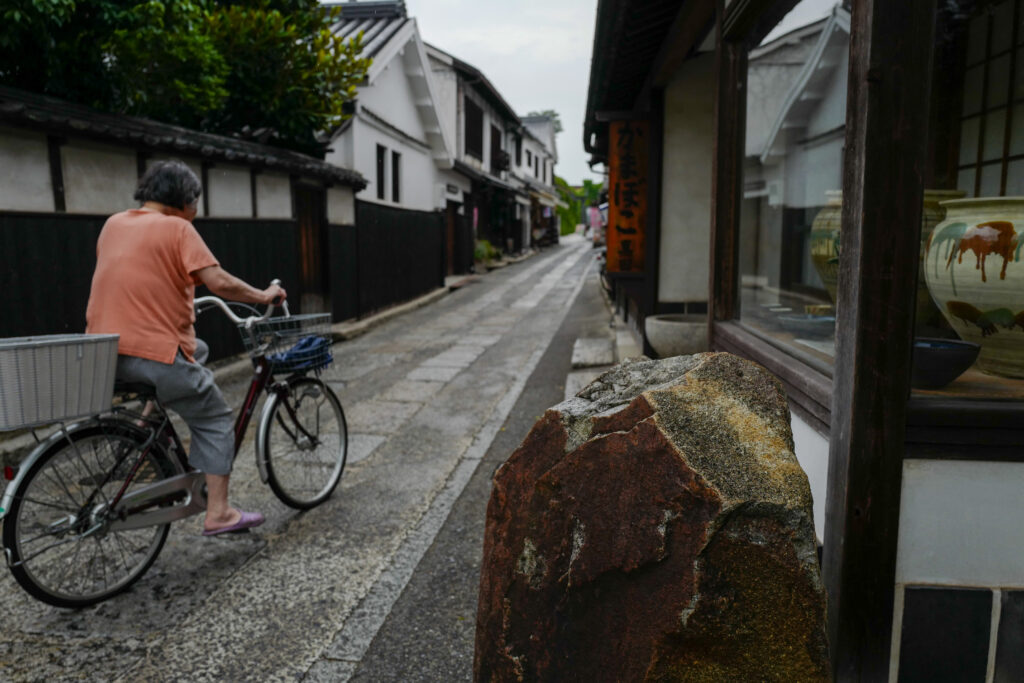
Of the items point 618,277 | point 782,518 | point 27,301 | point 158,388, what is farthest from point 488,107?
point 782,518

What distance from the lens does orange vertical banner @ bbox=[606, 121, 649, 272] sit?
27.5 ft

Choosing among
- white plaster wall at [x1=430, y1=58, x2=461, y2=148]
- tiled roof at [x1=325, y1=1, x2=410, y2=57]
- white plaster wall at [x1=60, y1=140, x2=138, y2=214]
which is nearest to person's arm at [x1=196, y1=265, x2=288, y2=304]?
white plaster wall at [x1=60, y1=140, x2=138, y2=214]

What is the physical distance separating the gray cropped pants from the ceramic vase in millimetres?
3115

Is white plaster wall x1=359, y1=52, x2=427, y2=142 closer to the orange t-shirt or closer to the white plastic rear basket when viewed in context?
the orange t-shirt

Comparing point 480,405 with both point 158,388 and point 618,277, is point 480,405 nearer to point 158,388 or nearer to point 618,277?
point 618,277

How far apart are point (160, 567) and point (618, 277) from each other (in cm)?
595

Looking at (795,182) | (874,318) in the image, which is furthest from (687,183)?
(874,318)

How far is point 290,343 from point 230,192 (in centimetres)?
576

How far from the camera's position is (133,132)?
6996mm

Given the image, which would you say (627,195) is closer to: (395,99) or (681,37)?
(681,37)

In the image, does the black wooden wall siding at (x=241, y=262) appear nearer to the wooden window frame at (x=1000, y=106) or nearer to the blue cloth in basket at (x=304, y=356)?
the blue cloth in basket at (x=304, y=356)

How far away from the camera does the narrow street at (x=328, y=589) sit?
10.1 feet

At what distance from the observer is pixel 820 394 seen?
271 cm

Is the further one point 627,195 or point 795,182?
point 627,195
